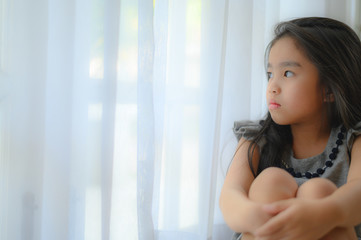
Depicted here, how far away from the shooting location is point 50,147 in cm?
87

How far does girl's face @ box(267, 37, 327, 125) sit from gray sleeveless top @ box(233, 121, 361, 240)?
102 mm

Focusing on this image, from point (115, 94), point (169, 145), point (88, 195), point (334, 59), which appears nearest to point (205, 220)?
point (169, 145)

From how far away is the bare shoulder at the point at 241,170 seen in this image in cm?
86

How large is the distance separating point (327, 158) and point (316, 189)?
0.26 meters

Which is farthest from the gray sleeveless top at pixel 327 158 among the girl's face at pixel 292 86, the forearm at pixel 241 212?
the forearm at pixel 241 212

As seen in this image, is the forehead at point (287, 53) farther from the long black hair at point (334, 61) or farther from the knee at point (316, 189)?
the knee at point (316, 189)

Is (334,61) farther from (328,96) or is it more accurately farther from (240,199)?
(240,199)

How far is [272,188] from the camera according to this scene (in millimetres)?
714

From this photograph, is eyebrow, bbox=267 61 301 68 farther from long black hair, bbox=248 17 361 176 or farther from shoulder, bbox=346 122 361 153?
shoulder, bbox=346 122 361 153

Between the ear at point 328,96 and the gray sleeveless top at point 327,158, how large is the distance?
0.09 meters

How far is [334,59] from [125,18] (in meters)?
0.55

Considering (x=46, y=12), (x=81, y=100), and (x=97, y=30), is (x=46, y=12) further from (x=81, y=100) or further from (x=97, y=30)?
(x=81, y=100)

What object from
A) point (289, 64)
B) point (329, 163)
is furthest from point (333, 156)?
point (289, 64)

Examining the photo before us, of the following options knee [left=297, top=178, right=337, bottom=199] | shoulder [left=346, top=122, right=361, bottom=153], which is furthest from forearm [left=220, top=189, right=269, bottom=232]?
shoulder [left=346, top=122, right=361, bottom=153]
